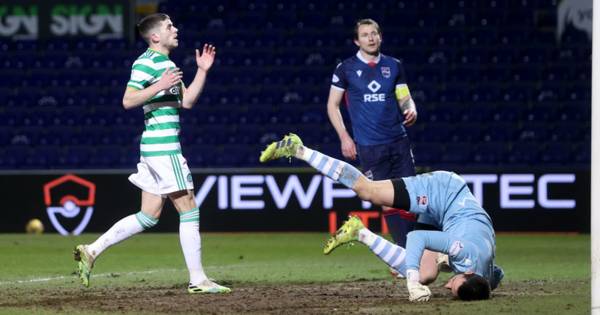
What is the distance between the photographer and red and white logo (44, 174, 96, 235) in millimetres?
16938

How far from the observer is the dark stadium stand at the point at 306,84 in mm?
19438

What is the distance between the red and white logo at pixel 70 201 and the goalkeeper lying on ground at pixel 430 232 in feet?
26.9

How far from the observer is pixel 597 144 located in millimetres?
6742

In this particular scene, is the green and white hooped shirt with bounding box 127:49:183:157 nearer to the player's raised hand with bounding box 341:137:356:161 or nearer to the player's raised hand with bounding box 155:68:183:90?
the player's raised hand with bounding box 155:68:183:90

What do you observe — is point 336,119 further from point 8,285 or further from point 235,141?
point 235,141

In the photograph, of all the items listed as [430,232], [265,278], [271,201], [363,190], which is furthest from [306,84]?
[430,232]

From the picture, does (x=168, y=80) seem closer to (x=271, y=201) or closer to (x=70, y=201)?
(x=271, y=201)

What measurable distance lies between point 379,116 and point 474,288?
283 cm

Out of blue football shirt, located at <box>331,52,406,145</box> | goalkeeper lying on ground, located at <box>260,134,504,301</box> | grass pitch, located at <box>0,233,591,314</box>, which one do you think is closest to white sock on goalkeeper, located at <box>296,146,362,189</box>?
goalkeeper lying on ground, located at <box>260,134,504,301</box>

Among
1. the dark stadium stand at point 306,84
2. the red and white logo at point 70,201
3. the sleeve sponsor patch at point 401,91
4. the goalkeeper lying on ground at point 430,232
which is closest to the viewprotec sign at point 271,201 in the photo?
the red and white logo at point 70,201

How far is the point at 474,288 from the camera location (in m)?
8.38

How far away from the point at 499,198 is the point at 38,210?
6.26 metres

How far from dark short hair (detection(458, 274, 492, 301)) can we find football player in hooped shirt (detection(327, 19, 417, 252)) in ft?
7.62

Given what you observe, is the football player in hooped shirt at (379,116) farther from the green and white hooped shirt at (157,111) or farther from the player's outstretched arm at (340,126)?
the green and white hooped shirt at (157,111)
